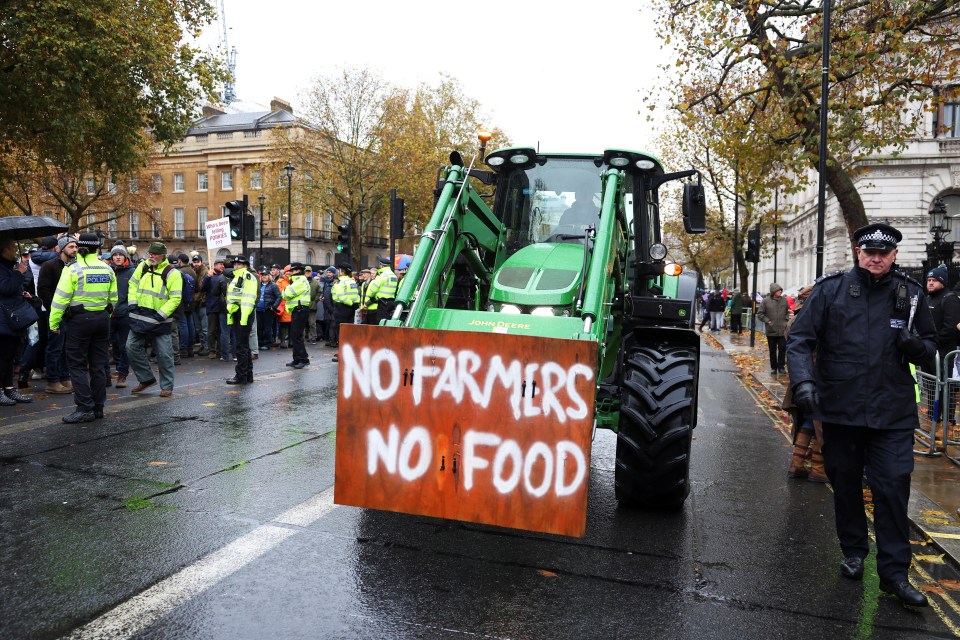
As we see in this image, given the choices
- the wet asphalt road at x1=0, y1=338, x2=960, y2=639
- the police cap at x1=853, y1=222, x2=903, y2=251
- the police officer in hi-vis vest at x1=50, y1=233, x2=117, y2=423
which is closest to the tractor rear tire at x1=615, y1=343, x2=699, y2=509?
the wet asphalt road at x1=0, y1=338, x2=960, y2=639

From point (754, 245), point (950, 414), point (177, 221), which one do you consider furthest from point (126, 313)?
point (177, 221)

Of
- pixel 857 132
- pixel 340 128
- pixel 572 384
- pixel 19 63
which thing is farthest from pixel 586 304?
pixel 340 128

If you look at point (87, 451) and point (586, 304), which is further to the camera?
point (87, 451)

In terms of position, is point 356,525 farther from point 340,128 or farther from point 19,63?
point 340,128

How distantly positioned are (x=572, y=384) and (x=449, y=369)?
2.35 ft

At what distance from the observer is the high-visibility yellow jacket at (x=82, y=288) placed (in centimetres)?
847

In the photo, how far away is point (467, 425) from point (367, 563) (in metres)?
1.00

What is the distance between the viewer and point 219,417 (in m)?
9.10

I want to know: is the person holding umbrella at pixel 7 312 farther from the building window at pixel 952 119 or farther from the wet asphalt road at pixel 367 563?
the building window at pixel 952 119

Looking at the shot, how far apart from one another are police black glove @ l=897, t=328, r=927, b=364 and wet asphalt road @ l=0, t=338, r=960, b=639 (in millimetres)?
1370

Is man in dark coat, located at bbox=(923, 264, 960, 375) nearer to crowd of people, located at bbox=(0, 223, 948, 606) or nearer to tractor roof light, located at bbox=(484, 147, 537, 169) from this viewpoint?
crowd of people, located at bbox=(0, 223, 948, 606)

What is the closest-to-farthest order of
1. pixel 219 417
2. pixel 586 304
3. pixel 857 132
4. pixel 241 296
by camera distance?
pixel 586 304
pixel 219 417
pixel 241 296
pixel 857 132

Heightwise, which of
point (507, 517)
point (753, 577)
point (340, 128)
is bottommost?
point (753, 577)

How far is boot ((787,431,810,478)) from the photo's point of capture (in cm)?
720
